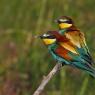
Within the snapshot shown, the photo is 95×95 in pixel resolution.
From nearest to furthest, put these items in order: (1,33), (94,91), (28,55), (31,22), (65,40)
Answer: (65,40)
(94,91)
(28,55)
(1,33)
(31,22)

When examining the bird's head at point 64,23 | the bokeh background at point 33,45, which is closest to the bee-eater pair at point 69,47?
the bird's head at point 64,23

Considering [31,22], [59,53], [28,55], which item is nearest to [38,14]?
[31,22]

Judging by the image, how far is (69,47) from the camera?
6.45ft

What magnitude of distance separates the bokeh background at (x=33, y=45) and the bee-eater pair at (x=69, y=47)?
1.35 m

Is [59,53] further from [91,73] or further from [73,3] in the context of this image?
[73,3]

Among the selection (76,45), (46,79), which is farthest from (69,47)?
(46,79)

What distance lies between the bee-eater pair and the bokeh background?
1353mm

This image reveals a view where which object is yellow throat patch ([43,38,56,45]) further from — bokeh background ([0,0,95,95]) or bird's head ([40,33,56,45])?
bokeh background ([0,0,95,95])

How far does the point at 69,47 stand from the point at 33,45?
247cm

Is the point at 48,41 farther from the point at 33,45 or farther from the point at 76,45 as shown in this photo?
the point at 33,45

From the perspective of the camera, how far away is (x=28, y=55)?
434 cm

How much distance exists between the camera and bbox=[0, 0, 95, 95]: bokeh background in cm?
408

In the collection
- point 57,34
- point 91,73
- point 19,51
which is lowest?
point 19,51

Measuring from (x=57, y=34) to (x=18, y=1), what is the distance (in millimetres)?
3175
